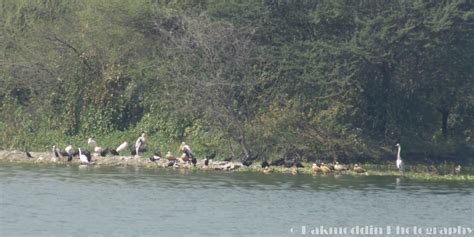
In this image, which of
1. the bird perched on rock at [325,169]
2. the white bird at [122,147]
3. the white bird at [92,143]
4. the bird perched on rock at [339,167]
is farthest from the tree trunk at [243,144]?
the white bird at [92,143]

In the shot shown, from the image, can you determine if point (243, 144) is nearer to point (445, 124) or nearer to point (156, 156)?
point (156, 156)

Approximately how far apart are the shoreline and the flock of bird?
0.47ft

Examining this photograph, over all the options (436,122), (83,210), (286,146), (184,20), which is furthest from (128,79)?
(83,210)

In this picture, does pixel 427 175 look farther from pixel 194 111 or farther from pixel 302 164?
pixel 194 111

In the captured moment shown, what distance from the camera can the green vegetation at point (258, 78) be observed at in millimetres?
45375

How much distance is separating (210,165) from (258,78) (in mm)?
4767

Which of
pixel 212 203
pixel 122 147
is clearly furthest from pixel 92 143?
pixel 212 203

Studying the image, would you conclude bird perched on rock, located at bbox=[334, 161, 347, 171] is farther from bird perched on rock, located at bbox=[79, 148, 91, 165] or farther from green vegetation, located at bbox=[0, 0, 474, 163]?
bird perched on rock, located at bbox=[79, 148, 91, 165]

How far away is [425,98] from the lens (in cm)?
4862

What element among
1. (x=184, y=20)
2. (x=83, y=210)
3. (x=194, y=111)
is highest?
(x=184, y=20)

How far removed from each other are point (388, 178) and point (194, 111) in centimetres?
870

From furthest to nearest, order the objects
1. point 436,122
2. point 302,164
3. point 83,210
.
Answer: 1. point 436,122
2. point 302,164
3. point 83,210

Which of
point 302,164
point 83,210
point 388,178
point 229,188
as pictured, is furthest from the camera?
point 302,164

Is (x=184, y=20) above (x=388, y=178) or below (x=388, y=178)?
above
